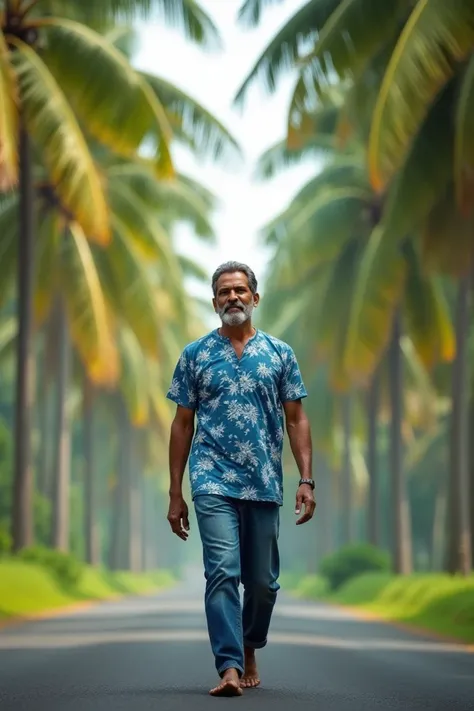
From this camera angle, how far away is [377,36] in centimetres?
2000

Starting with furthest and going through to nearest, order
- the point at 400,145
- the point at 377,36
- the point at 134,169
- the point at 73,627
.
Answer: the point at 134,169 < the point at 377,36 < the point at 400,145 < the point at 73,627

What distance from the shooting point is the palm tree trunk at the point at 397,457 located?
3281 centimetres

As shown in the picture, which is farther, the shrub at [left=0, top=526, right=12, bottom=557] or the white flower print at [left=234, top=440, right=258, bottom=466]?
the shrub at [left=0, top=526, right=12, bottom=557]

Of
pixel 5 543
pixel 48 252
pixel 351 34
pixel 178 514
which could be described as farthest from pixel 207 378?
pixel 48 252

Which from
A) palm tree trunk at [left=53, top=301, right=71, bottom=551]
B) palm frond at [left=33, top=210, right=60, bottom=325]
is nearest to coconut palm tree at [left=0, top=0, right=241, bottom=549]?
palm frond at [left=33, top=210, right=60, bottom=325]

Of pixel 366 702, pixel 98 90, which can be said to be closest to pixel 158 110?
pixel 98 90

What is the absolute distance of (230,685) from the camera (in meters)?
7.56

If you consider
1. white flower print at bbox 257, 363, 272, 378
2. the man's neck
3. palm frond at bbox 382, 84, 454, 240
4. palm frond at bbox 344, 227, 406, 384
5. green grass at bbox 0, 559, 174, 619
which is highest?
palm frond at bbox 382, 84, 454, 240

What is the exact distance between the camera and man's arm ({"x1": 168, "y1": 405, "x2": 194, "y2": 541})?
8023mm

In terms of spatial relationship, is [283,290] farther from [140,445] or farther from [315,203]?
[140,445]

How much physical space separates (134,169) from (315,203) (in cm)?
396

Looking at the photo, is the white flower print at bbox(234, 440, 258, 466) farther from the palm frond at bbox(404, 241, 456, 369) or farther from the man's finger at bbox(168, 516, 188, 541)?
the palm frond at bbox(404, 241, 456, 369)

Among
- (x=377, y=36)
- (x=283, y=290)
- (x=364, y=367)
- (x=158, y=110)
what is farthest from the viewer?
(x=283, y=290)

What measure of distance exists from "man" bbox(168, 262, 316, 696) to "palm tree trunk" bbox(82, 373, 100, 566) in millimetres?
30954
